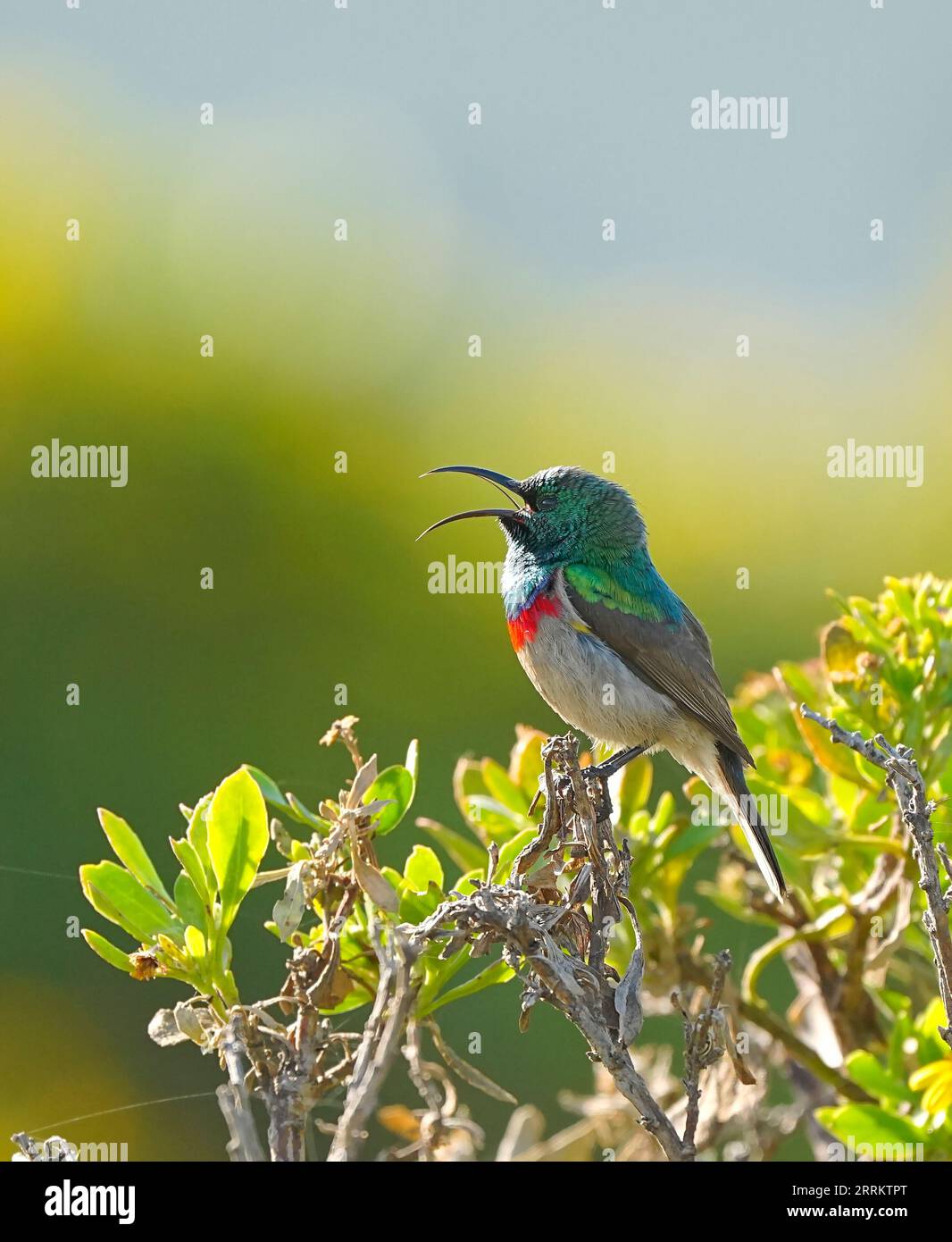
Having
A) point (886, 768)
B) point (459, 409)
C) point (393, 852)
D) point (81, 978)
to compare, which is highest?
point (459, 409)

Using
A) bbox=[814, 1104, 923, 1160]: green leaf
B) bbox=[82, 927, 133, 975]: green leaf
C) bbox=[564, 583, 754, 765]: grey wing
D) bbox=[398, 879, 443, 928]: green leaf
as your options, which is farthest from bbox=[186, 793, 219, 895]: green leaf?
bbox=[564, 583, 754, 765]: grey wing

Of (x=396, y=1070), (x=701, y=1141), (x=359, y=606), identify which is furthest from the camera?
(x=359, y=606)

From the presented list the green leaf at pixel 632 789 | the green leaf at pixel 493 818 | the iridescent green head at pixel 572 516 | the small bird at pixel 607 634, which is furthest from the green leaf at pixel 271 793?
the iridescent green head at pixel 572 516

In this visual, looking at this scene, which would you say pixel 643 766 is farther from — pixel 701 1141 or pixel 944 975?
pixel 944 975

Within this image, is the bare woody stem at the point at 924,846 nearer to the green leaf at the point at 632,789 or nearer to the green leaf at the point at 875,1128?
the green leaf at the point at 875,1128

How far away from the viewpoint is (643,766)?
2.48 m

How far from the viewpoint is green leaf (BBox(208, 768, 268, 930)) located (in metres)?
1.52

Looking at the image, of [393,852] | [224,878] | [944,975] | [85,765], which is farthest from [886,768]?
[85,765]

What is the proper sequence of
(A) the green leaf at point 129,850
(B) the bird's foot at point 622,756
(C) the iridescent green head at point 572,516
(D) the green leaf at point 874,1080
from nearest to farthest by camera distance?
(A) the green leaf at point 129,850, (D) the green leaf at point 874,1080, (B) the bird's foot at point 622,756, (C) the iridescent green head at point 572,516

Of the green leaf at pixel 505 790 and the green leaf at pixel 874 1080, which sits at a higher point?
the green leaf at pixel 505 790

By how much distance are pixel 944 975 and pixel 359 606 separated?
3.95 meters

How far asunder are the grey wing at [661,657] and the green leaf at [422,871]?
5.32ft

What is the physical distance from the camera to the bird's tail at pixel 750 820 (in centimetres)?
240
